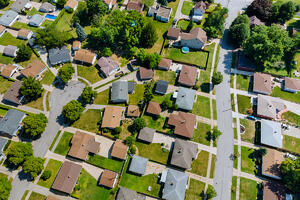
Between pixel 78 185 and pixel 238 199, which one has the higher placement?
pixel 238 199

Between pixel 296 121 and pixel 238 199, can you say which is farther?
pixel 296 121

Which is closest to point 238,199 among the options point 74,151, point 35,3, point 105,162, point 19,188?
point 105,162

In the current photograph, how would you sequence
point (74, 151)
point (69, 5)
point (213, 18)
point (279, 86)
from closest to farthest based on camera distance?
1. point (74, 151)
2. point (279, 86)
3. point (213, 18)
4. point (69, 5)

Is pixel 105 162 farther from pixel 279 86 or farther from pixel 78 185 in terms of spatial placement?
pixel 279 86

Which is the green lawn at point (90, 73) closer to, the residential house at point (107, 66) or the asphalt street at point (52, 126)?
the residential house at point (107, 66)

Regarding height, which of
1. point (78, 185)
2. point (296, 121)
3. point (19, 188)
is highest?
point (296, 121)

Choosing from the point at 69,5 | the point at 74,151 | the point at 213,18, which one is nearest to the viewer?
the point at 74,151

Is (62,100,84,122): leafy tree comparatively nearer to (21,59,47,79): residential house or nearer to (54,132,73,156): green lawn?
(54,132,73,156): green lawn

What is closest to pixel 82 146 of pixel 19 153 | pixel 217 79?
pixel 19 153
